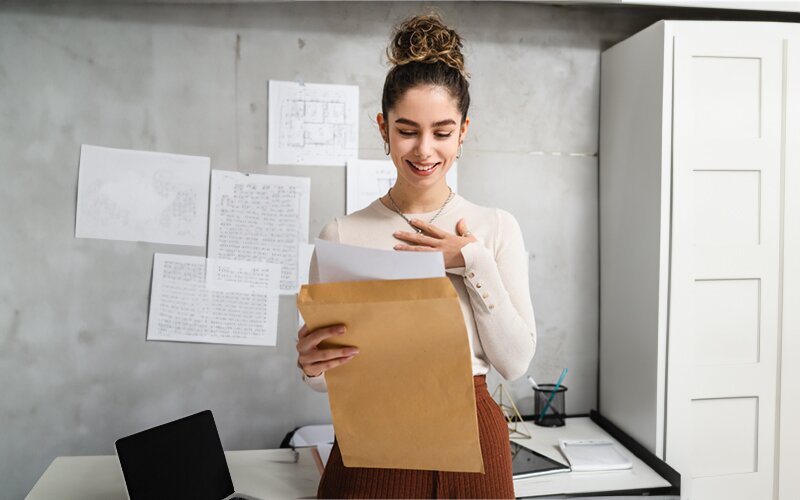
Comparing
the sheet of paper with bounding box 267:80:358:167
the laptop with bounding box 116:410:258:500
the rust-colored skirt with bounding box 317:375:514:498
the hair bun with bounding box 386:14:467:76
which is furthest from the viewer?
the sheet of paper with bounding box 267:80:358:167

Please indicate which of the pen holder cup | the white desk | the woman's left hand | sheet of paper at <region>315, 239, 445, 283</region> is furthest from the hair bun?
the pen holder cup

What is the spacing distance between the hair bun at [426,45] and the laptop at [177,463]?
3.25 feet

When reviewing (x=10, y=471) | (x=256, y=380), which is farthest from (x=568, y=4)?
(x=10, y=471)

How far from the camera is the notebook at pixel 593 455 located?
1909 mm

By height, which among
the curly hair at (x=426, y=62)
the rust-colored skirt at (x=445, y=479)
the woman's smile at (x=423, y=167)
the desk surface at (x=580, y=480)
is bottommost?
the desk surface at (x=580, y=480)

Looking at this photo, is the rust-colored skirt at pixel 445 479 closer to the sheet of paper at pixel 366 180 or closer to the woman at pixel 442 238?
the woman at pixel 442 238

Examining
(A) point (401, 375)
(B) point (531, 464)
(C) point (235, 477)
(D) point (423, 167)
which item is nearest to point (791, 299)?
(B) point (531, 464)

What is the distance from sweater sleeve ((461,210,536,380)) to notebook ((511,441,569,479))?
0.70 meters

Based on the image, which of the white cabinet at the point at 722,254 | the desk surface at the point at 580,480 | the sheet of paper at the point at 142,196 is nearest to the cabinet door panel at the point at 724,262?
the white cabinet at the point at 722,254

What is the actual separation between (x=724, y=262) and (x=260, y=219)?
1.53 meters

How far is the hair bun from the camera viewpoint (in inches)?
50.7

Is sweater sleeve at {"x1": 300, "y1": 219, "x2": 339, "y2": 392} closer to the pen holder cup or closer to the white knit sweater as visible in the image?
the white knit sweater

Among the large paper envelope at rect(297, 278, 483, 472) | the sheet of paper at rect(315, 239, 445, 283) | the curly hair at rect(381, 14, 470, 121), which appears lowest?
the large paper envelope at rect(297, 278, 483, 472)

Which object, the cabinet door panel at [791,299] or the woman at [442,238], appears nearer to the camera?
the woman at [442,238]
